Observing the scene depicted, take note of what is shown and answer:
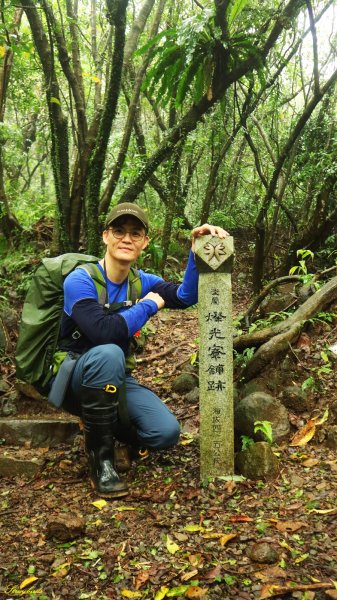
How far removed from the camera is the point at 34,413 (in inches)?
211

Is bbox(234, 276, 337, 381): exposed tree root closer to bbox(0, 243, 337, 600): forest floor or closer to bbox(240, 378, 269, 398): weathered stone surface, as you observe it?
bbox(240, 378, 269, 398): weathered stone surface

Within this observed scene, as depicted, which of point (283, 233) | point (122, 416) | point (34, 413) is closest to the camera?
point (122, 416)

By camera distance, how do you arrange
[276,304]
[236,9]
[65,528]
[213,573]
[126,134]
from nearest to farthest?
1. [213,573]
2. [65,528]
3. [236,9]
4. [276,304]
5. [126,134]

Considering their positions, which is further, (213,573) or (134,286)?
(134,286)

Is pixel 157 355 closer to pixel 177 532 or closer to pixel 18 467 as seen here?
pixel 18 467

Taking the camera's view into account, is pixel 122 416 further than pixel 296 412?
No

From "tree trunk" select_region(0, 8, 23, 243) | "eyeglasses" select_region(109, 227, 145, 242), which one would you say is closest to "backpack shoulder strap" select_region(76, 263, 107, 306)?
"eyeglasses" select_region(109, 227, 145, 242)

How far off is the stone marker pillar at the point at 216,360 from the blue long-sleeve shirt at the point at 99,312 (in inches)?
13.6

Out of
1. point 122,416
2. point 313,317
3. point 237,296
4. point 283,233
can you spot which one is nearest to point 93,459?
point 122,416

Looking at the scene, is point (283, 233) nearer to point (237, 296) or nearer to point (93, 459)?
point (237, 296)

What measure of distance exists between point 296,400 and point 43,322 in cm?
236

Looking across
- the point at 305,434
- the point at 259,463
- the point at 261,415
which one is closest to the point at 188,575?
the point at 259,463

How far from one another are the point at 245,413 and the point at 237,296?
676cm

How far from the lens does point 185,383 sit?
5.42 m
